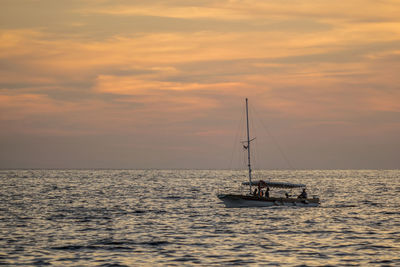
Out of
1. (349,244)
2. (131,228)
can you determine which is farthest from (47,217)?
(349,244)

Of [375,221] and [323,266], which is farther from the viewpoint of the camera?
[375,221]

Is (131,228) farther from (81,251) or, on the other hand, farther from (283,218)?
(283,218)

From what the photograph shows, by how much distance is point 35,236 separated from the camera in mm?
45875

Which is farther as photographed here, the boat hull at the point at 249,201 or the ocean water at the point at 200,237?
the boat hull at the point at 249,201

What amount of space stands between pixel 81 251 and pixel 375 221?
33.5m

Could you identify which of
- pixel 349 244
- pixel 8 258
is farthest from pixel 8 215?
pixel 349 244

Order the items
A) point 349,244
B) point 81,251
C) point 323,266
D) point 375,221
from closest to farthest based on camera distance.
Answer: point 323,266, point 81,251, point 349,244, point 375,221

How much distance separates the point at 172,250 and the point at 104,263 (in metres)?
6.32

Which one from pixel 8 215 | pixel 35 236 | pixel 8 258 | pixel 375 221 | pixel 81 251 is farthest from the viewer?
pixel 8 215

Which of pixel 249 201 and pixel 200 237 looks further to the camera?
pixel 249 201

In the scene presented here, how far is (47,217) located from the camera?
205ft

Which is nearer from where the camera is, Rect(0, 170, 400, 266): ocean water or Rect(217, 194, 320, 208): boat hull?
Rect(0, 170, 400, 266): ocean water

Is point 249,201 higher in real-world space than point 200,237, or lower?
higher

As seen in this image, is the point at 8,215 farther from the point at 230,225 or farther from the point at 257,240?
the point at 257,240
